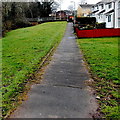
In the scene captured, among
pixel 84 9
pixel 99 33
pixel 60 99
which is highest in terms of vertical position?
pixel 84 9

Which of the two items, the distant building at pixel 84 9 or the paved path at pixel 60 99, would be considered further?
the distant building at pixel 84 9

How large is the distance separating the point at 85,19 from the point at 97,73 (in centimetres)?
3975

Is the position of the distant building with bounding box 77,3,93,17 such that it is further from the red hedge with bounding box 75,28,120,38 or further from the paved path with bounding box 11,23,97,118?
the paved path with bounding box 11,23,97,118

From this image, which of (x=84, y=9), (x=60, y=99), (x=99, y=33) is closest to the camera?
(x=60, y=99)

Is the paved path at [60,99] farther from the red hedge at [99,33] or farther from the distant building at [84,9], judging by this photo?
the distant building at [84,9]

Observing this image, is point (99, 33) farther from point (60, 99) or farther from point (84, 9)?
point (84, 9)

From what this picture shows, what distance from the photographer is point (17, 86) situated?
5.21 metres

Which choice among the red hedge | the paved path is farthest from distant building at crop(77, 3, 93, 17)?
the paved path

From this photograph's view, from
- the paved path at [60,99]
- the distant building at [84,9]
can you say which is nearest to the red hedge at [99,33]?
the paved path at [60,99]

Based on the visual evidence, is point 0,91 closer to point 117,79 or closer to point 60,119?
point 60,119

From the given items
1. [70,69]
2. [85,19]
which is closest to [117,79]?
[70,69]

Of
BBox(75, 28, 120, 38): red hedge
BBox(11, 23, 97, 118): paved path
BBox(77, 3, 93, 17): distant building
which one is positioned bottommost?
BBox(11, 23, 97, 118): paved path

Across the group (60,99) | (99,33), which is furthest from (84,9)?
(60,99)

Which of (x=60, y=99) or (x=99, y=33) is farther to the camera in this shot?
(x=99, y=33)
